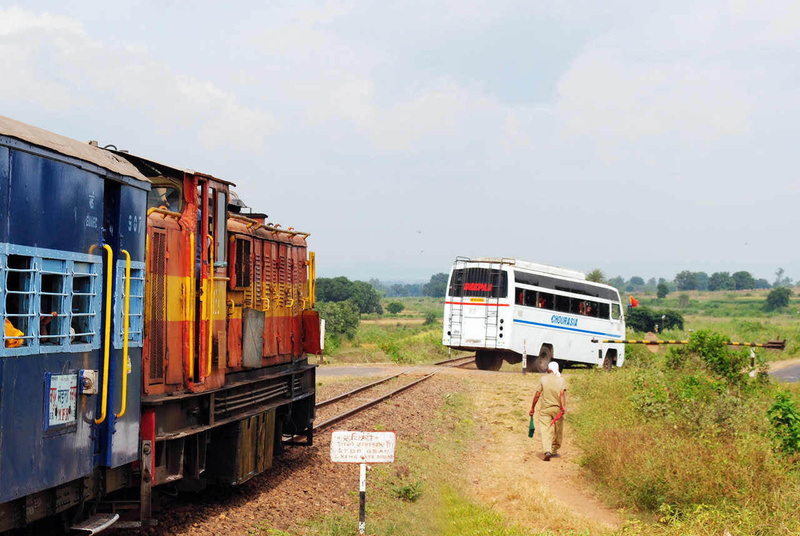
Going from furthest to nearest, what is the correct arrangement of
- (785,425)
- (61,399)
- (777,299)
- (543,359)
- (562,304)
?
(777,299) → (562,304) → (543,359) → (785,425) → (61,399)

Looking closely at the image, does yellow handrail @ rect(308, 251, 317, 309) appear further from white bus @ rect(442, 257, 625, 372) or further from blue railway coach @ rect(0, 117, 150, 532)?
white bus @ rect(442, 257, 625, 372)

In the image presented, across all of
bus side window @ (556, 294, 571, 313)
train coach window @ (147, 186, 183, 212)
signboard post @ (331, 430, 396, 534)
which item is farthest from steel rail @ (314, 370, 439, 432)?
bus side window @ (556, 294, 571, 313)

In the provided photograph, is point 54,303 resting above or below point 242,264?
below

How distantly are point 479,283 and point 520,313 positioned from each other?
1.84 meters

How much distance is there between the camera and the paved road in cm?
3139

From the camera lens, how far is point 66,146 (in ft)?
20.9

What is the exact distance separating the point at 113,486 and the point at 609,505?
22.3 ft

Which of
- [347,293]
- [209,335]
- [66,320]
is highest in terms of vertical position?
[347,293]

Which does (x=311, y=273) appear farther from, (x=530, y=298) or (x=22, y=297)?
(x=530, y=298)

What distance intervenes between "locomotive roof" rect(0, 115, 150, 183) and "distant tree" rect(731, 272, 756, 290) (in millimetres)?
196803

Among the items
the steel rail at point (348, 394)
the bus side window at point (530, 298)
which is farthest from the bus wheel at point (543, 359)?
the steel rail at point (348, 394)

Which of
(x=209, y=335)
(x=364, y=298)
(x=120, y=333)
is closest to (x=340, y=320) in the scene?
(x=209, y=335)

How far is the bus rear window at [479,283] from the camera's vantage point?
2617 centimetres

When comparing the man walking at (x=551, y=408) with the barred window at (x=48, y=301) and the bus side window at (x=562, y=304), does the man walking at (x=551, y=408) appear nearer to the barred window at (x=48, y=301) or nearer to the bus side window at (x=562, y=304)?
the barred window at (x=48, y=301)
